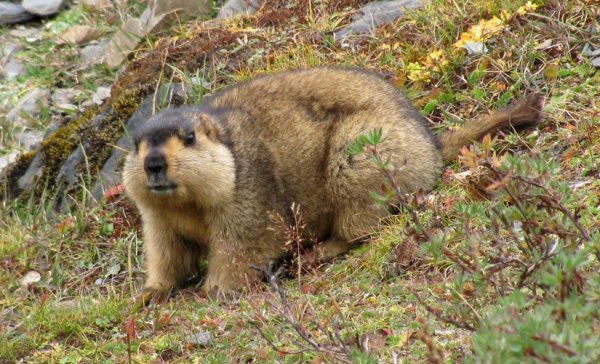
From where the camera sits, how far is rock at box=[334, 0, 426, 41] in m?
9.67

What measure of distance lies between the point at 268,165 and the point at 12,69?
6.48 metres

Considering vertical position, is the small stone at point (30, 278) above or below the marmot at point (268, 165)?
below

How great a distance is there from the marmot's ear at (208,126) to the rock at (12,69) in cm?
611

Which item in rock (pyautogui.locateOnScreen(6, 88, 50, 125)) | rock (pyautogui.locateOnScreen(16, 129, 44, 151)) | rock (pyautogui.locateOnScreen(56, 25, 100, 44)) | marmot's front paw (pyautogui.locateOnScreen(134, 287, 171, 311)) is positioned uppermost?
marmot's front paw (pyautogui.locateOnScreen(134, 287, 171, 311))

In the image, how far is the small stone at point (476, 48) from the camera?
8.65m

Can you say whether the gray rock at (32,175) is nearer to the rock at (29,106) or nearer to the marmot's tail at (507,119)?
the rock at (29,106)

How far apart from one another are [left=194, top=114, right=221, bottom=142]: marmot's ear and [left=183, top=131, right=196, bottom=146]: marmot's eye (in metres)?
0.19

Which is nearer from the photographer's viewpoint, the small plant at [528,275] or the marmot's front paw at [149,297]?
the small plant at [528,275]

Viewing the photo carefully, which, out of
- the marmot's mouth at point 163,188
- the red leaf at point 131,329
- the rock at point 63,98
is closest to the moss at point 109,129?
the rock at point 63,98

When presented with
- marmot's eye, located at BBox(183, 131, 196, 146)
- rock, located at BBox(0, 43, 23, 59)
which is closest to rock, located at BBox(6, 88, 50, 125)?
rock, located at BBox(0, 43, 23, 59)

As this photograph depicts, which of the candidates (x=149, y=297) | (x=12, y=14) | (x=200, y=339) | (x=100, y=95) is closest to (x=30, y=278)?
(x=149, y=297)

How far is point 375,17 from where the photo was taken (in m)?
→ 9.78

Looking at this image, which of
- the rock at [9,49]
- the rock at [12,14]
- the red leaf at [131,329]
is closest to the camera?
the red leaf at [131,329]

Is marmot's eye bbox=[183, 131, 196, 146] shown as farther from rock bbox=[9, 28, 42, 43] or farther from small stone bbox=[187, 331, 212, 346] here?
rock bbox=[9, 28, 42, 43]
